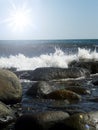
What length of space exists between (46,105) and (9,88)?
1.21 metres

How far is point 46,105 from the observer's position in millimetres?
11773

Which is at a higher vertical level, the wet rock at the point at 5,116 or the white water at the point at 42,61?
the wet rock at the point at 5,116

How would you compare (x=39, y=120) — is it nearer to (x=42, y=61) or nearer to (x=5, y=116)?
(x=5, y=116)

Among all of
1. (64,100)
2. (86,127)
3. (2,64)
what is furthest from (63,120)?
(2,64)

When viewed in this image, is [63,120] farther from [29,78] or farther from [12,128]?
[29,78]

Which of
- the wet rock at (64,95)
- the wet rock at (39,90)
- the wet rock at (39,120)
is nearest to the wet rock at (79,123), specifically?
the wet rock at (39,120)

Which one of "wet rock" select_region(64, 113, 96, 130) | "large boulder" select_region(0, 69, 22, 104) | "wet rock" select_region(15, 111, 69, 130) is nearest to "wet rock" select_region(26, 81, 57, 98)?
"large boulder" select_region(0, 69, 22, 104)

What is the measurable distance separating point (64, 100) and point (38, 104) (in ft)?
3.09

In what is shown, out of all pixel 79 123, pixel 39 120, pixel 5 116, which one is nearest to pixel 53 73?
pixel 5 116

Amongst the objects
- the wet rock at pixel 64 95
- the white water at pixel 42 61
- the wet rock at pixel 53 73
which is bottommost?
the white water at pixel 42 61

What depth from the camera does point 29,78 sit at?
1912cm

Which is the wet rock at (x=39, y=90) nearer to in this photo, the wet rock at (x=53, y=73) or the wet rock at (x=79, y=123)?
the wet rock at (x=53, y=73)

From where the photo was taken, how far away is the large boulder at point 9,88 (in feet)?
38.3

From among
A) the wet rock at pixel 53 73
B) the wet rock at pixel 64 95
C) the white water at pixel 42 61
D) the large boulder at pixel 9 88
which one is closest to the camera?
the large boulder at pixel 9 88
